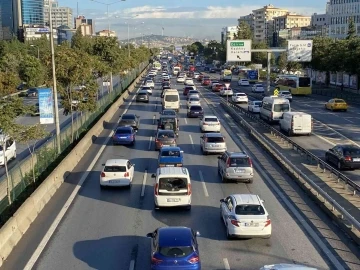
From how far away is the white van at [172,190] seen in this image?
20.4 metres

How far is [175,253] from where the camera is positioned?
14039 millimetres

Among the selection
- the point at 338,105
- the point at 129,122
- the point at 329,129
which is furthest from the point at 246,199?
the point at 338,105

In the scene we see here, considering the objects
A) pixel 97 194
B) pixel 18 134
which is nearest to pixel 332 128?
pixel 97 194

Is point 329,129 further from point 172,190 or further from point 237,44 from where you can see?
point 172,190

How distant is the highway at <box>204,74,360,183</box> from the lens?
114ft

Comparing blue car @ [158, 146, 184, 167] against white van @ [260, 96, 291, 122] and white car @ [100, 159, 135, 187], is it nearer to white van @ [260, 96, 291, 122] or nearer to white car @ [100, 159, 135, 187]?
white car @ [100, 159, 135, 187]

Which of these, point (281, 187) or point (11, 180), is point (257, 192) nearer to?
point (281, 187)

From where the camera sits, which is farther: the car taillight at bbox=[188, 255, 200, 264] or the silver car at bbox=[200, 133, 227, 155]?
the silver car at bbox=[200, 133, 227, 155]

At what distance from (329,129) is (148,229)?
27.6 meters

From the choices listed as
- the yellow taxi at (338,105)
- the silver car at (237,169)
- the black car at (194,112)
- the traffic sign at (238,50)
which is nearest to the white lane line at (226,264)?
the silver car at (237,169)

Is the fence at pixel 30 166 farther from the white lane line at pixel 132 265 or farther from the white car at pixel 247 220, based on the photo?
the white car at pixel 247 220

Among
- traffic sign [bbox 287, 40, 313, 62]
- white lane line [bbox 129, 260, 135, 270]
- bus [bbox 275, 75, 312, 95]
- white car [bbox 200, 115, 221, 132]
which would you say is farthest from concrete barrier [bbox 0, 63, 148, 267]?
bus [bbox 275, 75, 312, 95]

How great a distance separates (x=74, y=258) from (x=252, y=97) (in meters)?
58.6

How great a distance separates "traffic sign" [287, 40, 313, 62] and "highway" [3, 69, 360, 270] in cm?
3602
